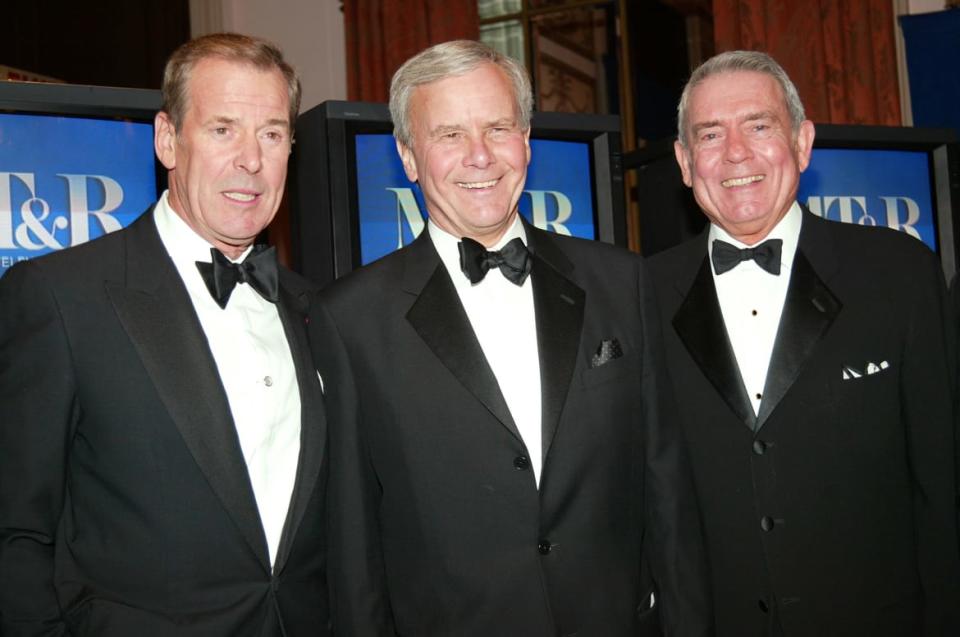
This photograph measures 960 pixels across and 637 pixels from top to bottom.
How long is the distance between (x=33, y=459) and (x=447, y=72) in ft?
3.31

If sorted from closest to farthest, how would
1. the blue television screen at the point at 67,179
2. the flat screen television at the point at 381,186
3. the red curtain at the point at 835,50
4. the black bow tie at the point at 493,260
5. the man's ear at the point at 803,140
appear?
the black bow tie at the point at 493,260 < the man's ear at the point at 803,140 < the blue television screen at the point at 67,179 < the flat screen television at the point at 381,186 < the red curtain at the point at 835,50

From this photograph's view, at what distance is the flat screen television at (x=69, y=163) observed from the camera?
7.89ft

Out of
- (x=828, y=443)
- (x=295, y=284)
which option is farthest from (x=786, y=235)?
(x=295, y=284)

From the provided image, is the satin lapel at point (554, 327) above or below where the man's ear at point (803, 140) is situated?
below

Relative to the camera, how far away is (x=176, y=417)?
1734 millimetres

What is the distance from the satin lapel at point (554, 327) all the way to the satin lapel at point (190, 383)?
0.54 m

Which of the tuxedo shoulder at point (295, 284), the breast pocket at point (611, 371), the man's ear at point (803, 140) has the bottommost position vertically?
the breast pocket at point (611, 371)

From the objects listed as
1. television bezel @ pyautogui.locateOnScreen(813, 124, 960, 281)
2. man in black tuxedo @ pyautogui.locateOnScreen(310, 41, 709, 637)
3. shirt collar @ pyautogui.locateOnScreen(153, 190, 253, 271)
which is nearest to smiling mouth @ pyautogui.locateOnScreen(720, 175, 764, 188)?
man in black tuxedo @ pyautogui.locateOnScreen(310, 41, 709, 637)

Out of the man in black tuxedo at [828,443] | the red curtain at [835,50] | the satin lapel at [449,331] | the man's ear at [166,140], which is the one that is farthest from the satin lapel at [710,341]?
the red curtain at [835,50]

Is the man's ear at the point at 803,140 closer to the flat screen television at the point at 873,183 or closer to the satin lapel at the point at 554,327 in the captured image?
the satin lapel at the point at 554,327

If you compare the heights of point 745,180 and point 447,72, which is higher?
point 447,72

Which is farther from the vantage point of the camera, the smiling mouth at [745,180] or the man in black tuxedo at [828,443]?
the smiling mouth at [745,180]

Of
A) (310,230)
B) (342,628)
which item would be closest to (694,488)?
(342,628)

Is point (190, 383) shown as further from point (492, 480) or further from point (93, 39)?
point (93, 39)
